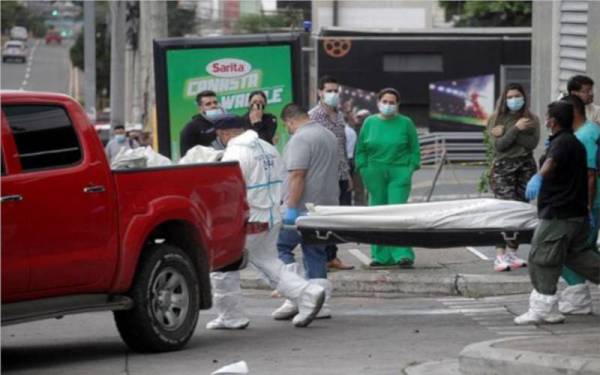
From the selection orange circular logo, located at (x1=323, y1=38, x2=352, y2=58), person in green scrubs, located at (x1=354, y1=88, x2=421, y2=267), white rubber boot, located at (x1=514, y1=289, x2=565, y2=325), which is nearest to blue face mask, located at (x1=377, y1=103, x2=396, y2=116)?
person in green scrubs, located at (x1=354, y1=88, x2=421, y2=267)

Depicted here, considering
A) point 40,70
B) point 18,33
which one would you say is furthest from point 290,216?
point 40,70

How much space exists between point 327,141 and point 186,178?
2.01 m

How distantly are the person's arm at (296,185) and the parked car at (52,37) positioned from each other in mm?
98452

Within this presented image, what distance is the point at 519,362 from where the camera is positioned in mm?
9000

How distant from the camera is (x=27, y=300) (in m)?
9.71

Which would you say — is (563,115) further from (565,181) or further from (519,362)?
(519,362)

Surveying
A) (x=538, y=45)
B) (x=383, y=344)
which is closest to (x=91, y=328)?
(x=383, y=344)

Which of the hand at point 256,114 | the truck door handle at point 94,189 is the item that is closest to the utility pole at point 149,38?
the hand at point 256,114

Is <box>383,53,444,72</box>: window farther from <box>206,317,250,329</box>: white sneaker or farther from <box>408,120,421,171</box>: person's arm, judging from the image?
<box>206,317,250,329</box>: white sneaker

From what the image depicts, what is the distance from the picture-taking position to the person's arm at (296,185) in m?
12.4

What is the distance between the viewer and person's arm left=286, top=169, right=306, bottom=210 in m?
12.4

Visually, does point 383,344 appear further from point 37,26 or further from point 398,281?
point 37,26

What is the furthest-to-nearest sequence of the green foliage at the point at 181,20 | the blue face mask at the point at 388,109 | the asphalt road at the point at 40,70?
the asphalt road at the point at 40,70 → the green foliage at the point at 181,20 → the blue face mask at the point at 388,109

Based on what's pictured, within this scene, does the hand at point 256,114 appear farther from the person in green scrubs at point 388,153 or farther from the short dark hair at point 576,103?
the short dark hair at point 576,103
